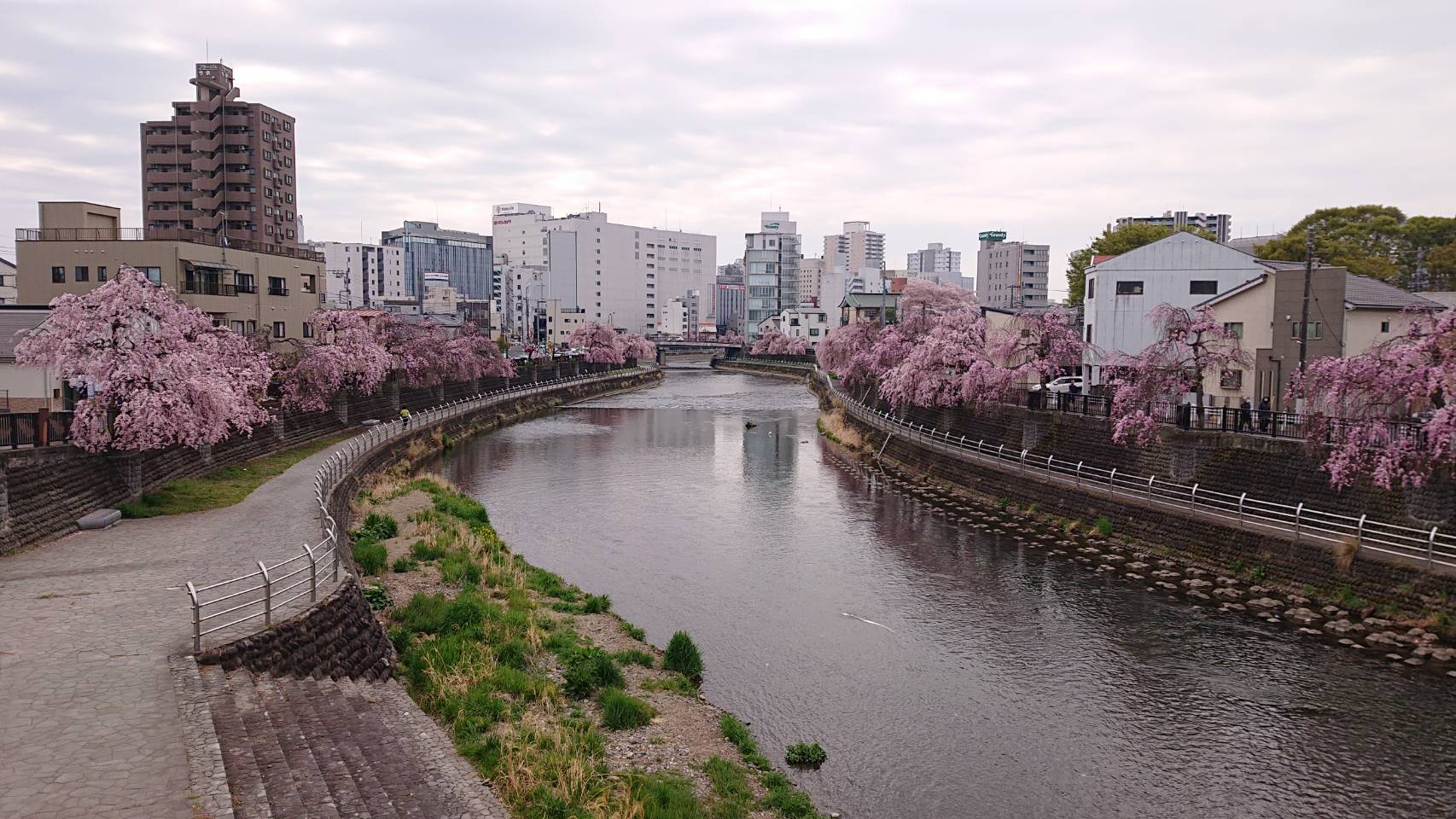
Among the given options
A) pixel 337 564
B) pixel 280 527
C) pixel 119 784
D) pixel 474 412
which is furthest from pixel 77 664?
pixel 474 412

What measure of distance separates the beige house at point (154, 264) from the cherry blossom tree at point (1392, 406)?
3938 cm

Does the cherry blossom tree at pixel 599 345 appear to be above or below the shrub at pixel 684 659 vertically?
above

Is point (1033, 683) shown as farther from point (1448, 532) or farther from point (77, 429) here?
point (77, 429)

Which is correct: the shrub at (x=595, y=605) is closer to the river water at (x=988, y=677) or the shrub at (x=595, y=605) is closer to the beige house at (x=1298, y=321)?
the river water at (x=988, y=677)

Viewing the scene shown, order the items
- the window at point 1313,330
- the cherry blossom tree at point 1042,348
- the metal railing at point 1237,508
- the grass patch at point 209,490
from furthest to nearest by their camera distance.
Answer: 1. the cherry blossom tree at point 1042,348
2. the window at point 1313,330
3. the grass patch at point 209,490
4. the metal railing at point 1237,508

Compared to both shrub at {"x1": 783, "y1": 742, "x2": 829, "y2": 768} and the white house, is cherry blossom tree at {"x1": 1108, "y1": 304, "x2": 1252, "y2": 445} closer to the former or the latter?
the white house

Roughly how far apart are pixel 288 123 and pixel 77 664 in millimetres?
85977

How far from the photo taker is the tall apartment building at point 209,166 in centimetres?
7994

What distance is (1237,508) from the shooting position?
80.7ft

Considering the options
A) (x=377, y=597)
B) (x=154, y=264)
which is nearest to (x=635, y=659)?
(x=377, y=597)

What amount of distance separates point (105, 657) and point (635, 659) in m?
8.45

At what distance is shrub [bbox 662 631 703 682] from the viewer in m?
17.1

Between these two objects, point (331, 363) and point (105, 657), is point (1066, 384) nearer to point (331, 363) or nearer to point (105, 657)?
point (331, 363)

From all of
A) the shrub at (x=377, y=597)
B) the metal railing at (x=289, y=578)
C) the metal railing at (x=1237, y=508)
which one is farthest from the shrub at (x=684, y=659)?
the metal railing at (x=1237, y=508)
